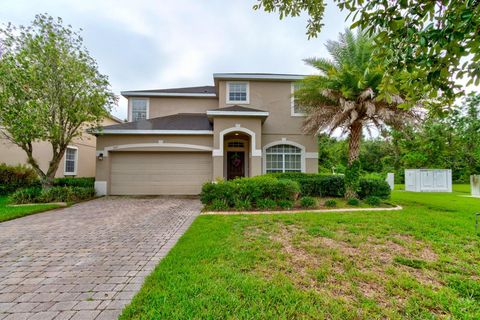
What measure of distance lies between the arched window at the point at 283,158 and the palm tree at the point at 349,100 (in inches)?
115

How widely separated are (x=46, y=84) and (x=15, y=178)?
5.86m

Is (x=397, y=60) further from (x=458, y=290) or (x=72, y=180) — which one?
(x=72, y=180)

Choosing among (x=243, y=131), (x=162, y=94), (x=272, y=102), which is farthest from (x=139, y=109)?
(x=272, y=102)

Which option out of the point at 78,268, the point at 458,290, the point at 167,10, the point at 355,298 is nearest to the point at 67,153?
the point at 167,10

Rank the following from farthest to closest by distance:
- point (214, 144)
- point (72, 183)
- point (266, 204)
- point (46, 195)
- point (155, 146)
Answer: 1. point (72, 183)
2. point (155, 146)
3. point (214, 144)
4. point (46, 195)
5. point (266, 204)

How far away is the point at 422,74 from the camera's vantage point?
222cm

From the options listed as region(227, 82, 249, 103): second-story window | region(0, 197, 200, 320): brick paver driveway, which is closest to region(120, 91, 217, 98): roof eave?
region(227, 82, 249, 103): second-story window

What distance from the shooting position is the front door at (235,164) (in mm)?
13352

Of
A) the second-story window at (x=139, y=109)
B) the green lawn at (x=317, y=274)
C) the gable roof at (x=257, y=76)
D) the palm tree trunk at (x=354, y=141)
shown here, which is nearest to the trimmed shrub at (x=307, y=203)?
the green lawn at (x=317, y=274)

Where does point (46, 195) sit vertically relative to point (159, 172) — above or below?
below

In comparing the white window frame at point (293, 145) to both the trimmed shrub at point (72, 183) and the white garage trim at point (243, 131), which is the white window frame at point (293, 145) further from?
the trimmed shrub at point (72, 183)

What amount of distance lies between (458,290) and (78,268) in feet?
18.6

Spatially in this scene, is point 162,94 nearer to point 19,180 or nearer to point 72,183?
point 72,183

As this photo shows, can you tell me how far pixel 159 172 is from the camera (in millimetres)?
11828
